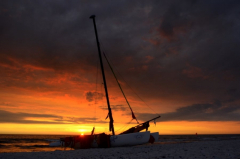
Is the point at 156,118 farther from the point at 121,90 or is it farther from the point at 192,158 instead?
the point at 192,158

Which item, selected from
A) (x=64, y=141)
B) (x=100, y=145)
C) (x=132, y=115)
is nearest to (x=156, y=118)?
(x=132, y=115)

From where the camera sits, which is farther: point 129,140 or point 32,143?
point 32,143

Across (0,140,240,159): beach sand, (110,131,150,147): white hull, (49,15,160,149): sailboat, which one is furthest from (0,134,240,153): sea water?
(0,140,240,159): beach sand

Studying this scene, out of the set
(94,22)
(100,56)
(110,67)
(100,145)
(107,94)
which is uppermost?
(94,22)

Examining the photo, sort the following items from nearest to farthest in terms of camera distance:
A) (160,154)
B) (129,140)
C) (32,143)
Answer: (160,154), (129,140), (32,143)

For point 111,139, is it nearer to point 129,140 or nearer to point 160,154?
point 129,140

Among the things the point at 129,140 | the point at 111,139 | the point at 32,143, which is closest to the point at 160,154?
the point at 129,140

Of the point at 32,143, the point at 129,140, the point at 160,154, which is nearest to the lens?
the point at 160,154

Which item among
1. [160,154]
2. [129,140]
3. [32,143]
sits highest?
[160,154]

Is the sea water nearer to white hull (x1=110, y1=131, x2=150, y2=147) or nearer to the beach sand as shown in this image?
white hull (x1=110, y1=131, x2=150, y2=147)

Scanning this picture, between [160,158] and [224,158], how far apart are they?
12.4ft

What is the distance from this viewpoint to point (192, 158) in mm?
11586

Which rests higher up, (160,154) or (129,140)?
(160,154)

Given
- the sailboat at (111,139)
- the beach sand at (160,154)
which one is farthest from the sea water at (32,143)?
the beach sand at (160,154)
